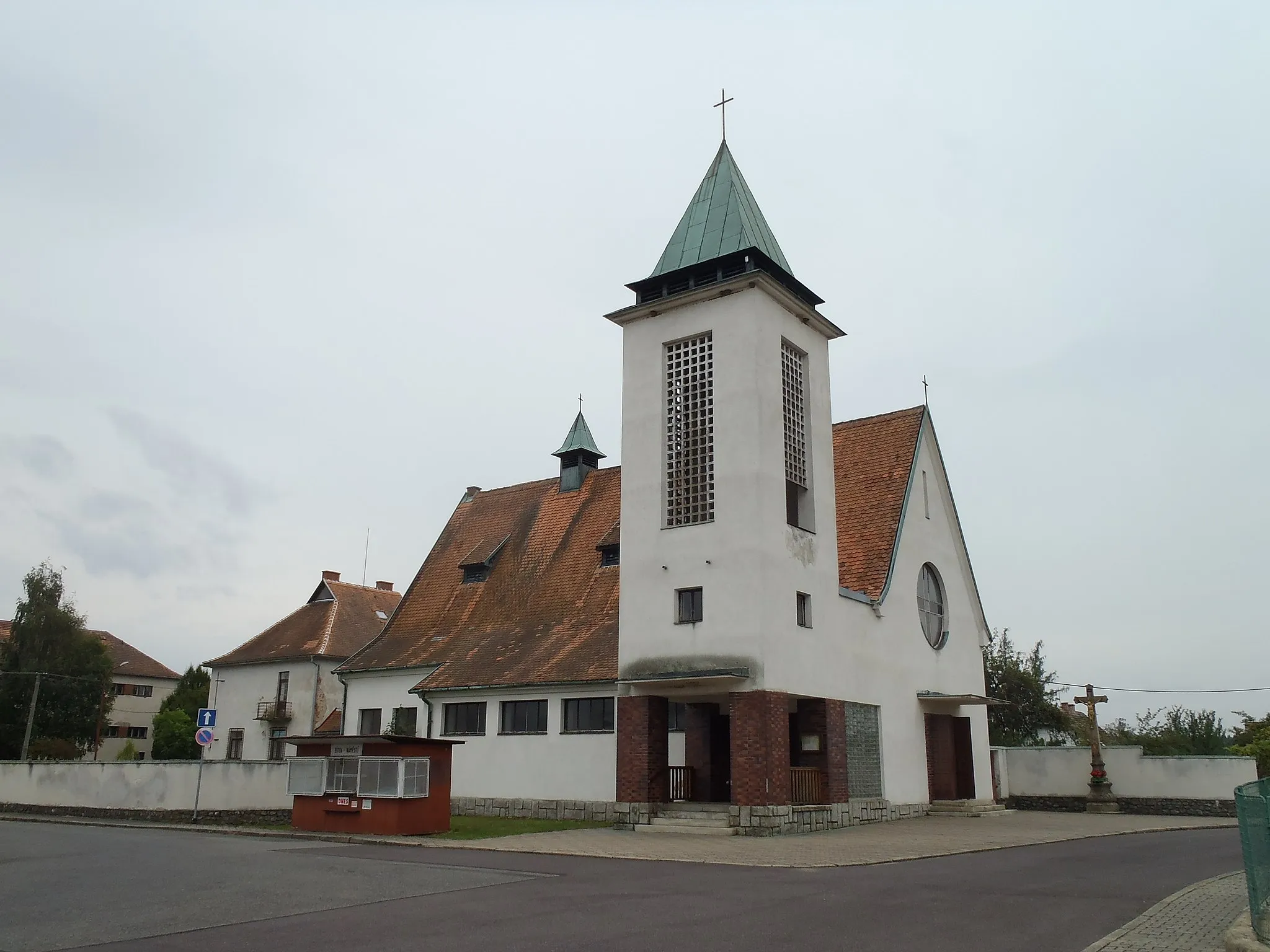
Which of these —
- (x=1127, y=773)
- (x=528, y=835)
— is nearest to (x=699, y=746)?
(x=528, y=835)

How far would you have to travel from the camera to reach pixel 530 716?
26938 millimetres

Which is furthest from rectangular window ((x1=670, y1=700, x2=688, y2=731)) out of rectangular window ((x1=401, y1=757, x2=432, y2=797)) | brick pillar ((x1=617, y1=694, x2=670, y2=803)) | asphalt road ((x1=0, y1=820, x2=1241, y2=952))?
asphalt road ((x1=0, y1=820, x2=1241, y2=952))

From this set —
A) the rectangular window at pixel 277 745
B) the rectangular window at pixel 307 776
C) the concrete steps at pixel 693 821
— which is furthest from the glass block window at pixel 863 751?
the rectangular window at pixel 277 745

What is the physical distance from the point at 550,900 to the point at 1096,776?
24.7 meters

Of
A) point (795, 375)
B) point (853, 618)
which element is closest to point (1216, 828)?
point (853, 618)

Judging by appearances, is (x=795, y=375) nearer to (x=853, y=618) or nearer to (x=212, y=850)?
(x=853, y=618)

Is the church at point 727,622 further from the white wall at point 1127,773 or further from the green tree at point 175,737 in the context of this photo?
the green tree at point 175,737

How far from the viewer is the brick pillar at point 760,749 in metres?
21.2

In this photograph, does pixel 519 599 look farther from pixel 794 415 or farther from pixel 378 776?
pixel 378 776

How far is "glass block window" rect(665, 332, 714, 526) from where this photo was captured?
23.9m

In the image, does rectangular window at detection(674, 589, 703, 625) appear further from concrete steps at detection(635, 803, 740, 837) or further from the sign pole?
the sign pole

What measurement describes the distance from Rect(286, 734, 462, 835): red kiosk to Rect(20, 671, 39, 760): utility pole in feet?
105

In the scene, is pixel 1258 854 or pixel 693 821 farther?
pixel 693 821

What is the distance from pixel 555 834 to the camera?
20750 millimetres
